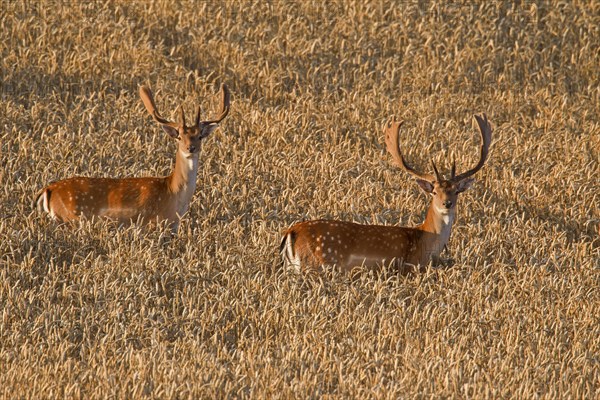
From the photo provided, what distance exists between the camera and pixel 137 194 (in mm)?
10453

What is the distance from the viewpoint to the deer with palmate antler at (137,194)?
1026 centimetres

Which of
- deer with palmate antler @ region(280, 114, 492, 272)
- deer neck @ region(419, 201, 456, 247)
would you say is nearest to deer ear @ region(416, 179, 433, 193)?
deer with palmate antler @ region(280, 114, 492, 272)

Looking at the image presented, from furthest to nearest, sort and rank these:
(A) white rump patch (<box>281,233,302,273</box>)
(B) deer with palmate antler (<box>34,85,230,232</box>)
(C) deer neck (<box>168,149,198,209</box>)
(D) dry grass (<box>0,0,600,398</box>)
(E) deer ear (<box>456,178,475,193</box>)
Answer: (C) deer neck (<box>168,149,198,209</box>) < (B) deer with palmate antler (<box>34,85,230,232</box>) < (E) deer ear (<box>456,178,475,193</box>) < (A) white rump patch (<box>281,233,302,273</box>) < (D) dry grass (<box>0,0,600,398</box>)

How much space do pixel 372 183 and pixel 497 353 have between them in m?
3.77

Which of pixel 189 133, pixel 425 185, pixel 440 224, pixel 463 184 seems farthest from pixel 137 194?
pixel 463 184

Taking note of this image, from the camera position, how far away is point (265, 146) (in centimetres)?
1258

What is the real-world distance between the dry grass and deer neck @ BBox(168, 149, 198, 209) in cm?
22

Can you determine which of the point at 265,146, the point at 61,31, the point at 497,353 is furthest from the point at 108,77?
the point at 497,353

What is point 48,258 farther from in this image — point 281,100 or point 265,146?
point 281,100

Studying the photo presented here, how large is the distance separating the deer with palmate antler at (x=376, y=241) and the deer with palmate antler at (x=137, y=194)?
50.4 inches

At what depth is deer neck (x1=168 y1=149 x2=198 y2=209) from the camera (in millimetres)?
10586

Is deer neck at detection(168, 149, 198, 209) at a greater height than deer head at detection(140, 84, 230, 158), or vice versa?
deer head at detection(140, 84, 230, 158)

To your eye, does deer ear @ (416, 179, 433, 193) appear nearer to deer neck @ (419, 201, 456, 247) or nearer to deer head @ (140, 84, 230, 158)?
deer neck @ (419, 201, 456, 247)

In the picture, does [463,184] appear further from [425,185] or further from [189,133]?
[189,133]
